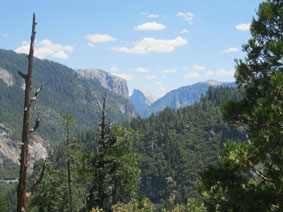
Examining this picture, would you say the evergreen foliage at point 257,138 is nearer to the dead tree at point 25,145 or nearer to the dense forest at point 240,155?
the dense forest at point 240,155

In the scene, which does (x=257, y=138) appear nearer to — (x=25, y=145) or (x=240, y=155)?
(x=240, y=155)

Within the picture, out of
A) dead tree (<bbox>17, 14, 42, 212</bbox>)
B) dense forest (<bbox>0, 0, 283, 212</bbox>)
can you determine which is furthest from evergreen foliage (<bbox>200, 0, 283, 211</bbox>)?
dead tree (<bbox>17, 14, 42, 212</bbox>)

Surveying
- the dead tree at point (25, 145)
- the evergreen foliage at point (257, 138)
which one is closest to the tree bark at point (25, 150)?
the dead tree at point (25, 145)

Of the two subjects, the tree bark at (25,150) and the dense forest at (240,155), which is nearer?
the tree bark at (25,150)

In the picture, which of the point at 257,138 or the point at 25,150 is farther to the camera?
the point at 257,138

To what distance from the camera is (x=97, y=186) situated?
2070 centimetres

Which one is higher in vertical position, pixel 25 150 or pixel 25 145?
pixel 25 145

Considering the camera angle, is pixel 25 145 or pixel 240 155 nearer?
pixel 25 145

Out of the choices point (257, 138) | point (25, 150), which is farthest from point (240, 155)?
point (25, 150)

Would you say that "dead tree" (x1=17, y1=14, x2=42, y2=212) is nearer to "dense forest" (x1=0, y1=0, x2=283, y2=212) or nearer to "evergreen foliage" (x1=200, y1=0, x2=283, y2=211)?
"dense forest" (x1=0, y1=0, x2=283, y2=212)

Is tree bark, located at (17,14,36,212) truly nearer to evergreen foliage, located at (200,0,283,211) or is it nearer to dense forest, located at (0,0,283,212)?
dense forest, located at (0,0,283,212)

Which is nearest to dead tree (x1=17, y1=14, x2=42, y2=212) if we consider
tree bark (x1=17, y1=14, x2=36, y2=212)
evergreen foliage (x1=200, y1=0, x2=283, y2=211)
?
tree bark (x1=17, y1=14, x2=36, y2=212)

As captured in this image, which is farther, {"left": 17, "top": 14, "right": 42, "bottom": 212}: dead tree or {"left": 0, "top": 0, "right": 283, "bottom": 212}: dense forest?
{"left": 0, "top": 0, "right": 283, "bottom": 212}: dense forest

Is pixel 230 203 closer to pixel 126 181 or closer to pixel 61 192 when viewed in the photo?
pixel 126 181
